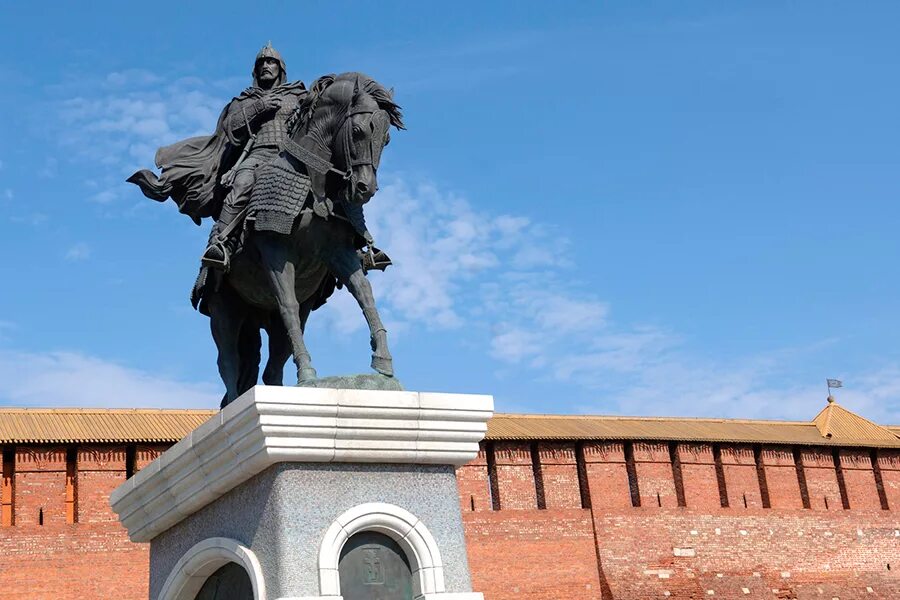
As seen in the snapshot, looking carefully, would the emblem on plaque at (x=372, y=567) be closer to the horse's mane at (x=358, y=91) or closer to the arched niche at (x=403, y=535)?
the arched niche at (x=403, y=535)

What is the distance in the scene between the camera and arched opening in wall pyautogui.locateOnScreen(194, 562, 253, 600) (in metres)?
3.79

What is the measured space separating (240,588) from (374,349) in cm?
93

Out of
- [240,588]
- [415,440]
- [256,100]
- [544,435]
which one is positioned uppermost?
[544,435]

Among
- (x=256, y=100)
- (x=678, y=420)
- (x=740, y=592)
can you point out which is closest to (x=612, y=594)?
(x=740, y=592)

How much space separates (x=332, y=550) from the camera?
136 inches

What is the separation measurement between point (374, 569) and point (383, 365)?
0.82 metres

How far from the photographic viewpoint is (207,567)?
4023 millimetres

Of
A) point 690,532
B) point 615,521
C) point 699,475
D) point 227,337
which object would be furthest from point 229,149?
point 699,475

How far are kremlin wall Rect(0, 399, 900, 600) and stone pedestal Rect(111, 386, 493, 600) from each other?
12304 mm

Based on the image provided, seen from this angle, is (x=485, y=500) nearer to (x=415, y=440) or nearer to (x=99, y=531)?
(x=99, y=531)

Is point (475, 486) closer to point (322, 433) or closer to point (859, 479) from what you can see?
point (859, 479)

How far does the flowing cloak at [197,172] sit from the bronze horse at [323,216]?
0.41 metres

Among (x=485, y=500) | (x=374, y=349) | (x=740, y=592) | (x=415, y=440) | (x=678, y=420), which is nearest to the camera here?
(x=415, y=440)

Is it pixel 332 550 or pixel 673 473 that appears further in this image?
pixel 673 473
